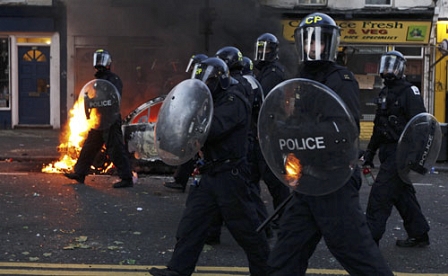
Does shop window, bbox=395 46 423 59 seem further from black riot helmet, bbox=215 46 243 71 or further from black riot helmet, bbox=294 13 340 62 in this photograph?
black riot helmet, bbox=294 13 340 62

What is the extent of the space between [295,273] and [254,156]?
2729mm

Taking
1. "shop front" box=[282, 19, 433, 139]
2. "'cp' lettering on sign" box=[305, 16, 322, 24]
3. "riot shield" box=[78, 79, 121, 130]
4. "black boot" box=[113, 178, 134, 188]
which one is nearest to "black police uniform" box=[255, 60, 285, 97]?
"riot shield" box=[78, 79, 121, 130]

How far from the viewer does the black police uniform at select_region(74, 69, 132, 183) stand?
8.62 meters

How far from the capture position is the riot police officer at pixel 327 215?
360 centimetres

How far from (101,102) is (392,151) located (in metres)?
3.96

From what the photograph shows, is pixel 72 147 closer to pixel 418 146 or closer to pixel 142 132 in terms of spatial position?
pixel 142 132

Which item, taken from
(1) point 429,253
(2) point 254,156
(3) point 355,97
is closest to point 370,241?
(3) point 355,97

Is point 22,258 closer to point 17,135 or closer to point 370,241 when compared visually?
point 370,241

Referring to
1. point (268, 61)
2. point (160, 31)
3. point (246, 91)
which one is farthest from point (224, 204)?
point (160, 31)

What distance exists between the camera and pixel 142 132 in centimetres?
979

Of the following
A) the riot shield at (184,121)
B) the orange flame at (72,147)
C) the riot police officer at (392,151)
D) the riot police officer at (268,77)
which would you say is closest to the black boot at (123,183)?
the orange flame at (72,147)

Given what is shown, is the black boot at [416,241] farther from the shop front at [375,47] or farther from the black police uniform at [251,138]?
the shop front at [375,47]

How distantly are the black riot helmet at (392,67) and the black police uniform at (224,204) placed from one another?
6.00 feet

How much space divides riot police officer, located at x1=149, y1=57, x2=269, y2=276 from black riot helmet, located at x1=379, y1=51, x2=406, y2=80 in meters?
1.83
